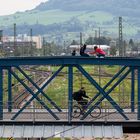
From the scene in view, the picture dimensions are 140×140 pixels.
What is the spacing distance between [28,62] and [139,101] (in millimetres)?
5492

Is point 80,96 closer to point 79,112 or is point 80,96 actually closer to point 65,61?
point 79,112

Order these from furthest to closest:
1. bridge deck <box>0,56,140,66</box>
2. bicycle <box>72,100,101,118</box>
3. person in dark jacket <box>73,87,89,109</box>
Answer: person in dark jacket <box>73,87,89,109</box>
bicycle <box>72,100,101,118</box>
bridge deck <box>0,56,140,66</box>

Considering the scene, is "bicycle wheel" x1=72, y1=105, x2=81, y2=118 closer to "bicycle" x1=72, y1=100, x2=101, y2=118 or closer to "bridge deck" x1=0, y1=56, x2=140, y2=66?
"bicycle" x1=72, y1=100, x2=101, y2=118

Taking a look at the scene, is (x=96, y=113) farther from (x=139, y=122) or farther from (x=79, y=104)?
(x=139, y=122)

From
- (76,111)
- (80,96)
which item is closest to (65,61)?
(80,96)

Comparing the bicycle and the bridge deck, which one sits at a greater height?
the bridge deck

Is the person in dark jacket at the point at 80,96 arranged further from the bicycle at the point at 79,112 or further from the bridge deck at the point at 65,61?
the bridge deck at the point at 65,61

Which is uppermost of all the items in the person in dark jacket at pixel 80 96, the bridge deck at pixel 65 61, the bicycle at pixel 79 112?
the bridge deck at pixel 65 61

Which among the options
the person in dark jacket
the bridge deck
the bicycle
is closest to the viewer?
the bridge deck

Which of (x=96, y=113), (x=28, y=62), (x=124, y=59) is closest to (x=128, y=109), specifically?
(x=96, y=113)

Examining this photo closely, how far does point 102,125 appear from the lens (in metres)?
25.2

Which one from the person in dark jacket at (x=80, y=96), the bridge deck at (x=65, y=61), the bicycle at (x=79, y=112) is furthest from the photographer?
the person in dark jacket at (x=80, y=96)

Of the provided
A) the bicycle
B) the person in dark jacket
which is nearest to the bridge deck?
the person in dark jacket

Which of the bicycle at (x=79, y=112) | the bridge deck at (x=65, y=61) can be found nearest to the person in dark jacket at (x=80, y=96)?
the bicycle at (x=79, y=112)
